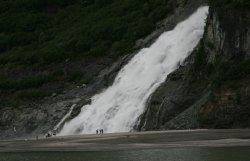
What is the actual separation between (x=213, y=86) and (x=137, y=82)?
16772mm

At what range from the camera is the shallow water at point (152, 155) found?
3241cm

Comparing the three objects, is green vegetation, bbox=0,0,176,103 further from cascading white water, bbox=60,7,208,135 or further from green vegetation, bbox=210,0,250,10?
green vegetation, bbox=210,0,250,10

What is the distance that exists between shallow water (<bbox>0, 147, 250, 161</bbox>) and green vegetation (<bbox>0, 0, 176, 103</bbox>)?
37639 millimetres

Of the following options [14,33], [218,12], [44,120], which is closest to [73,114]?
[44,120]

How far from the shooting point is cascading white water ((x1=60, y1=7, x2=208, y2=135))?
62969mm

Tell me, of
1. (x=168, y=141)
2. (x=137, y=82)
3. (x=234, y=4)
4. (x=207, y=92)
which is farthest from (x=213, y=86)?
(x=137, y=82)

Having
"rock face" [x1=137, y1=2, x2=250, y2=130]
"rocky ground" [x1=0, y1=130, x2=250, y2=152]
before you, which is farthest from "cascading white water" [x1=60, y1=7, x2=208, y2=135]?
"rocky ground" [x1=0, y1=130, x2=250, y2=152]

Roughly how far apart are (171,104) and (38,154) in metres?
18.1

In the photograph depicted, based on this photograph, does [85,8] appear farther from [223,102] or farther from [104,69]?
[223,102]

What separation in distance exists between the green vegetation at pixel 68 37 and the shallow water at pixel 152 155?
123 ft

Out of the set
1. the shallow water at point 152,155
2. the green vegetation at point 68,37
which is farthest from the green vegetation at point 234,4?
the green vegetation at point 68,37

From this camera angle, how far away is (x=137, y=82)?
224ft

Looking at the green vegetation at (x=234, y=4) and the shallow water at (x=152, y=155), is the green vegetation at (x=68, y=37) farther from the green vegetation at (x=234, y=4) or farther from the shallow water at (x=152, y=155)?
the shallow water at (x=152, y=155)

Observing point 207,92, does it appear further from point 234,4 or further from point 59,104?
point 59,104
